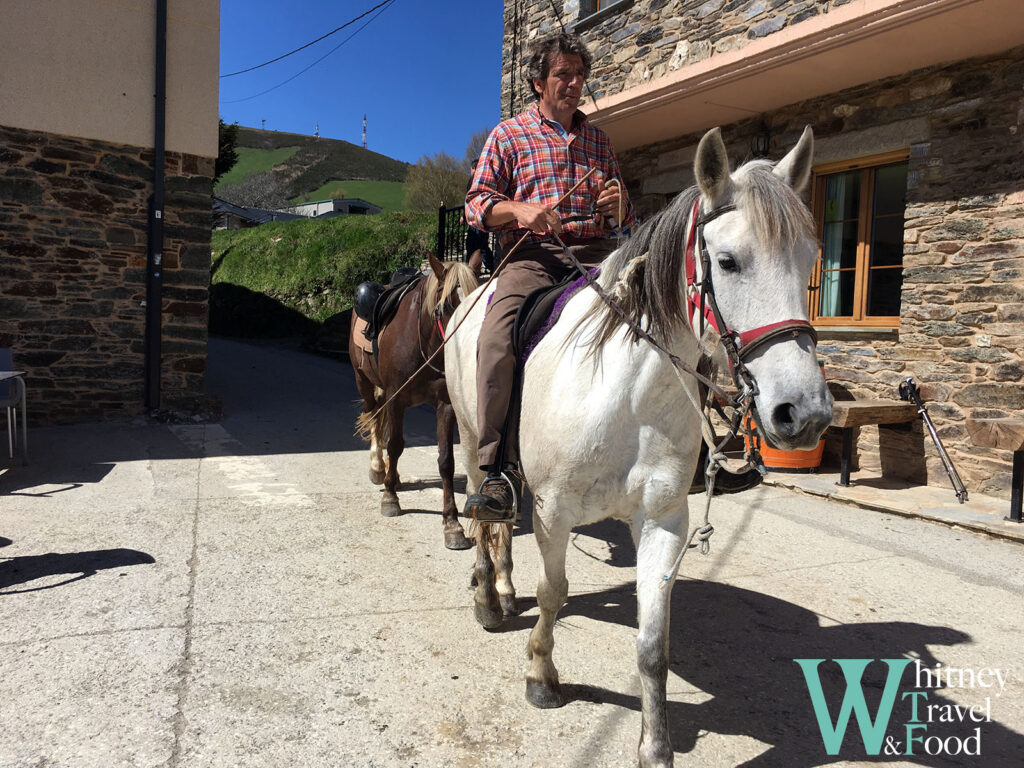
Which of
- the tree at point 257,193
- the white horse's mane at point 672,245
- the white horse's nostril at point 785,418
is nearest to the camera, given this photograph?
the white horse's nostril at point 785,418

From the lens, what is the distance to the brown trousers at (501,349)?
2570 millimetres

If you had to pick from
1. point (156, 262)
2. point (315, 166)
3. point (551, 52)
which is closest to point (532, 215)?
point (551, 52)

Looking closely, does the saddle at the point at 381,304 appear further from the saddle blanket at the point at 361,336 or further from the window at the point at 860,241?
the window at the point at 860,241

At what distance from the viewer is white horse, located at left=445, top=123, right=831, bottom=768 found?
1.71 metres

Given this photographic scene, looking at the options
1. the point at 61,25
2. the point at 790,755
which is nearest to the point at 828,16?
the point at 790,755

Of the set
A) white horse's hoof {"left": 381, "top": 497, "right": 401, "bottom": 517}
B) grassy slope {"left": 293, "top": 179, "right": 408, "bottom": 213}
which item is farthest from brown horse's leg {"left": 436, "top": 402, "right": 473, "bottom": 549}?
grassy slope {"left": 293, "top": 179, "right": 408, "bottom": 213}

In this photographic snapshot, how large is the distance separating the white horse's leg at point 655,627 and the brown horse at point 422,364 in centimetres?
223

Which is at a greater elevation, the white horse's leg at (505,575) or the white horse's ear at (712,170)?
the white horse's ear at (712,170)

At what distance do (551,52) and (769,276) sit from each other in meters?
1.76

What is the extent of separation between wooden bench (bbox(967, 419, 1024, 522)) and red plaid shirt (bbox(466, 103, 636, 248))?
3.63m

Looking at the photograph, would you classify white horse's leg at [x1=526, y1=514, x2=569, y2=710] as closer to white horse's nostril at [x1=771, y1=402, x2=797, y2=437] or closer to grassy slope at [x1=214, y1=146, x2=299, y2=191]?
white horse's nostril at [x1=771, y1=402, x2=797, y2=437]

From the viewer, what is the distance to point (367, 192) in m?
62.0

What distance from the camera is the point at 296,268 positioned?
19625 mm

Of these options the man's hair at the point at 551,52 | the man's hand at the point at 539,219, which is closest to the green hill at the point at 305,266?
the man's hair at the point at 551,52
